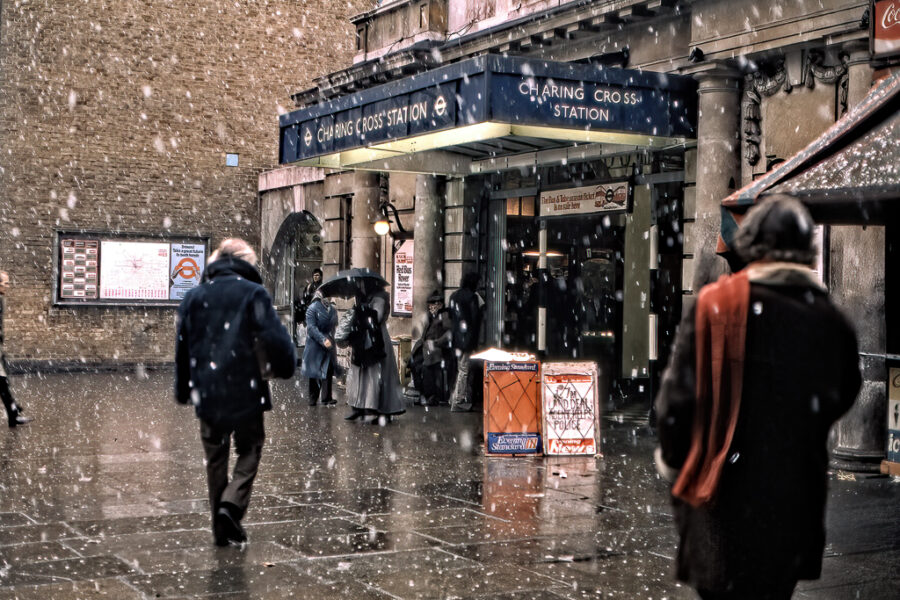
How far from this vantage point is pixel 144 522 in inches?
307

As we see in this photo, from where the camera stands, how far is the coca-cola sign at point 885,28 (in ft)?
32.5

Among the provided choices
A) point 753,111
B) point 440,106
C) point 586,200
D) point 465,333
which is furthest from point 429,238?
point 753,111

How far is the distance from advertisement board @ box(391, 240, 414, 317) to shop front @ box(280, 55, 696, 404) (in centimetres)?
44

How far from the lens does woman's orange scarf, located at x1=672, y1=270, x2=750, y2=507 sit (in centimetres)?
363

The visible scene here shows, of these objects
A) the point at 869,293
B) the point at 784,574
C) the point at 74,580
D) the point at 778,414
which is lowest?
the point at 74,580

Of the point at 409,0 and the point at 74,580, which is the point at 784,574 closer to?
the point at 74,580

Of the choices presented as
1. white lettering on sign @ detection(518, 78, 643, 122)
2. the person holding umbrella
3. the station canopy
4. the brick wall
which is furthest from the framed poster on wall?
white lettering on sign @ detection(518, 78, 643, 122)

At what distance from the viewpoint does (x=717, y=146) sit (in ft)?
41.3

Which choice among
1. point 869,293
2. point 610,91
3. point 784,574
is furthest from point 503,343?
point 784,574

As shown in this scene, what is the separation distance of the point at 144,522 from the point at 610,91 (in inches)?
278

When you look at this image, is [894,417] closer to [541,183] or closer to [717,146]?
[717,146]

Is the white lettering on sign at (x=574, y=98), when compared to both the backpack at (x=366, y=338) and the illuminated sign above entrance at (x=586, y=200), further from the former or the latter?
the backpack at (x=366, y=338)

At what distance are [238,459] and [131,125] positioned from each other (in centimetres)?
2089

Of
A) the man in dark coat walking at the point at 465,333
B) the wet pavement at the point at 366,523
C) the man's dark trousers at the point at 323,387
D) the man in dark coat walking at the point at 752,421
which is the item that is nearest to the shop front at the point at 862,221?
the wet pavement at the point at 366,523
